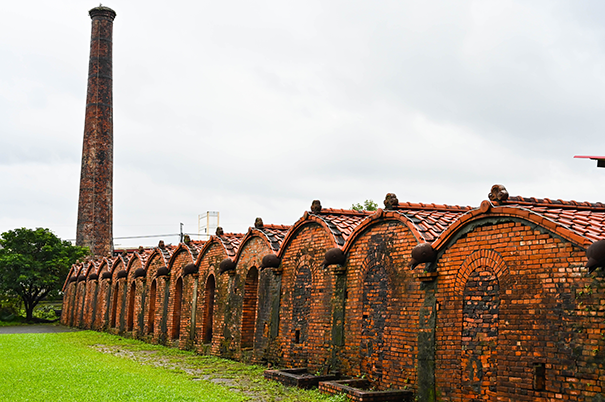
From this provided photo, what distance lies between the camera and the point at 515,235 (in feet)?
28.0

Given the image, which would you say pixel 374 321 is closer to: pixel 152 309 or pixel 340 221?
pixel 340 221

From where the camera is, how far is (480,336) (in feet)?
29.0

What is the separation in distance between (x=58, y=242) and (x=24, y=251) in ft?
7.19

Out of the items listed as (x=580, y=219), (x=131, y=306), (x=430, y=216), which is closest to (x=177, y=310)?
(x=131, y=306)

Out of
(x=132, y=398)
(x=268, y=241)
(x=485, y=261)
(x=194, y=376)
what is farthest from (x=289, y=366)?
(x=485, y=261)

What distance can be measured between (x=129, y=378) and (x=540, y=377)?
8.14 metres

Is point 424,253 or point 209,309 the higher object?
point 424,253

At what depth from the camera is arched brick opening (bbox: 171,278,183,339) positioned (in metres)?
22.0

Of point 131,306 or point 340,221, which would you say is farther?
point 131,306

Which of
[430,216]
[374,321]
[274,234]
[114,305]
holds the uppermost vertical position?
[430,216]

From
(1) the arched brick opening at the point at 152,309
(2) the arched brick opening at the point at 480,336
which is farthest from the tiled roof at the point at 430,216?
(1) the arched brick opening at the point at 152,309

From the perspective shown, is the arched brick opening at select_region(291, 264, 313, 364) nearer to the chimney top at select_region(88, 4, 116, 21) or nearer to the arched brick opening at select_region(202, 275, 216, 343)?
the arched brick opening at select_region(202, 275, 216, 343)

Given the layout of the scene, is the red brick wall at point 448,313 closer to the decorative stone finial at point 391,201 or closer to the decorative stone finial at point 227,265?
the decorative stone finial at point 391,201

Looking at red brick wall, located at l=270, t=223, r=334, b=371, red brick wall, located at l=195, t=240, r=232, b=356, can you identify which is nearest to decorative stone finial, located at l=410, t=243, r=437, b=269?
red brick wall, located at l=270, t=223, r=334, b=371
